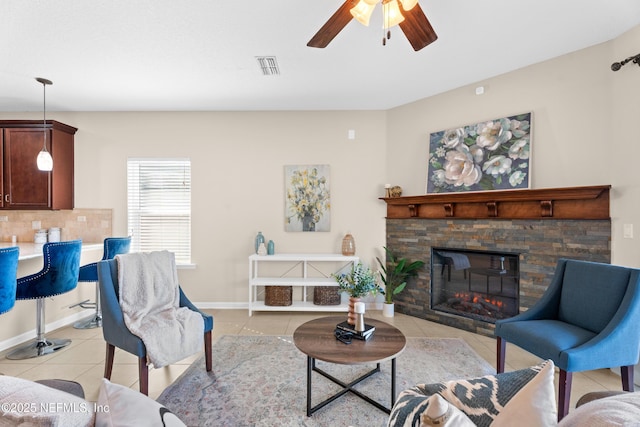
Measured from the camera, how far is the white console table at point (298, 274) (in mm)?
3727

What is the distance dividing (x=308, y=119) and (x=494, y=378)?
3.71 meters

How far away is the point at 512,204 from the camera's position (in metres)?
3.00

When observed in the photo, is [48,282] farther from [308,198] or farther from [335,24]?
[335,24]

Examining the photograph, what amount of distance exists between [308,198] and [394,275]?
4.96 feet

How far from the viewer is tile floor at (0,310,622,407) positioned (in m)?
2.29

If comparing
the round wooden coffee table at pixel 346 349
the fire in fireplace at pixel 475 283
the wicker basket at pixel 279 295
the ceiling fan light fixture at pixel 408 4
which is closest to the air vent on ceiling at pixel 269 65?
the ceiling fan light fixture at pixel 408 4

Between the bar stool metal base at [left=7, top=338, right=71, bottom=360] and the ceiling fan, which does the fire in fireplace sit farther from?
the bar stool metal base at [left=7, top=338, right=71, bottom=360]

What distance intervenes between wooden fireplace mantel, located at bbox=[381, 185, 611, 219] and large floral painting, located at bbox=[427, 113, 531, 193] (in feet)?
0.38

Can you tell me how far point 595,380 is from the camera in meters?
2.31

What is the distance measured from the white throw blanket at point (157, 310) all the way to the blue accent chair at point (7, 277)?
33.8 inches

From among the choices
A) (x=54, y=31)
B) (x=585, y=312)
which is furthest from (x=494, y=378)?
(x=54, y=31)

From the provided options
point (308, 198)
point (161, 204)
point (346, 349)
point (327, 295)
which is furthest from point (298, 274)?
point (346, 349)

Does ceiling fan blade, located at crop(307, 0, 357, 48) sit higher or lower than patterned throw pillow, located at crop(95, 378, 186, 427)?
higher

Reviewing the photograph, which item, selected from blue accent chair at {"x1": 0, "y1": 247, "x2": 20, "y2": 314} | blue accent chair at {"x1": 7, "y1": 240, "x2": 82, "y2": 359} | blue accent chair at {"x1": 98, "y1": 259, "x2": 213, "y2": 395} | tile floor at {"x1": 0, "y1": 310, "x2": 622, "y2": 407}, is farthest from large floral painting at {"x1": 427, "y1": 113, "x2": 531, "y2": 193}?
blue accent chair at {"x1": 0, "y1": 247, "x2": 20, "y2": 314}
